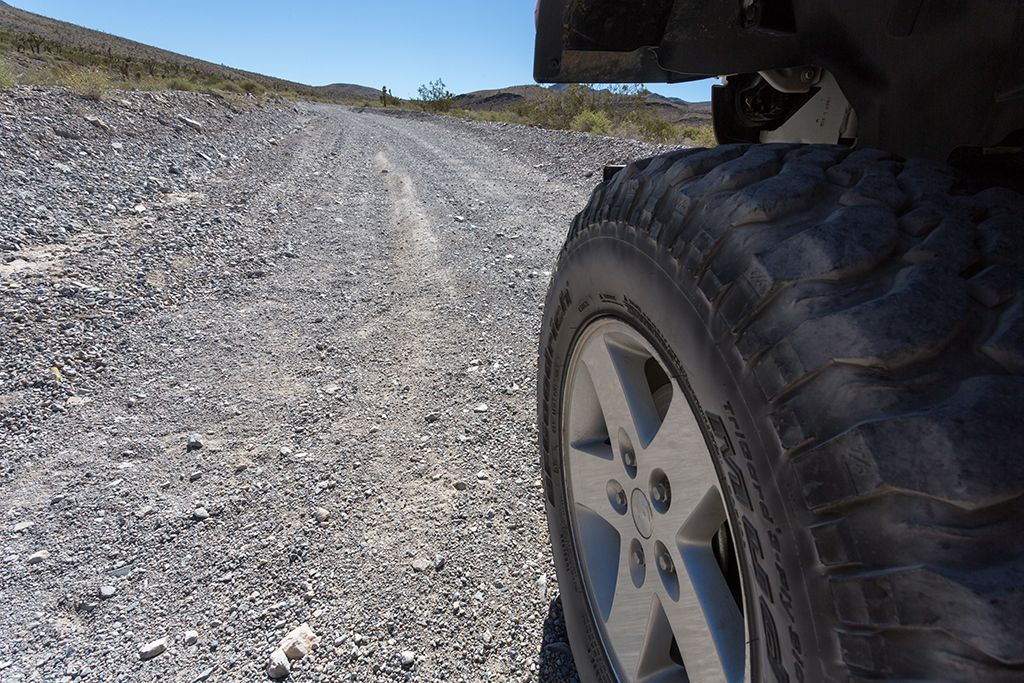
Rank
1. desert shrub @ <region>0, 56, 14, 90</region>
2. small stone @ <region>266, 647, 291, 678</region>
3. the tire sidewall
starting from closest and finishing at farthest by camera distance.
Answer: the tire sidewall, small stone @ <region>266, 647, 291, 678</region>, desert shrub @ <region>0, 56, 14, 90</region>

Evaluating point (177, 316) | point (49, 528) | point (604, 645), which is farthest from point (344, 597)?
point (177, 316)

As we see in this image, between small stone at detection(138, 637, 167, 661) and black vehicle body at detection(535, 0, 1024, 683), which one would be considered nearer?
black vehicle body at detection(535, 0, 1024, 683)

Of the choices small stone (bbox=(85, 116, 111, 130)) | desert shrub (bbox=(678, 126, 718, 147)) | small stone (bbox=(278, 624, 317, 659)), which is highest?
desert shrub (bbox=(678, 126, 718, 147))

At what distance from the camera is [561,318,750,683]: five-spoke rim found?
3.21 feet

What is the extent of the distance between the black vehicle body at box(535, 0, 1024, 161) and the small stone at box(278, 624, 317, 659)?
1.88 metres

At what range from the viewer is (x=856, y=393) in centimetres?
66

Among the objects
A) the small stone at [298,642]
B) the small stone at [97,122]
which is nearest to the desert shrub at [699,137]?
the small stone at [97,122]

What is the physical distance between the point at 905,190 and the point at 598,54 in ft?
3.59

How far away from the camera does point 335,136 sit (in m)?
14.4

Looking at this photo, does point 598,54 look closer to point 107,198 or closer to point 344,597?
point 344,597

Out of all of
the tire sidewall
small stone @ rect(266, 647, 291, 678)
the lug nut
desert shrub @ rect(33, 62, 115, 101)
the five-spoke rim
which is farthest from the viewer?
desert shrub @ rect(33, 62, 115, 101)

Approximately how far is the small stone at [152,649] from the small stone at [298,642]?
0.36 meters

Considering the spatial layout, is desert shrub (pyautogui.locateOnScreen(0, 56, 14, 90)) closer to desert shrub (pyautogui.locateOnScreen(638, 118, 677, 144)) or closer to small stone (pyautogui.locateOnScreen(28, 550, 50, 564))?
small stone (pyautogui.locateOnScreen(28, 550, 50, 564))

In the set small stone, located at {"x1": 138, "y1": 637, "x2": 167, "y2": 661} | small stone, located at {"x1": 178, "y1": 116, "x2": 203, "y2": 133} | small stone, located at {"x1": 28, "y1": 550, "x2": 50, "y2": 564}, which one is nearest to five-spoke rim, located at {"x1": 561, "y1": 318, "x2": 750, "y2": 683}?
small stone, located at {"x1": 138, "y1": 637, "x2": 167, "y2": 661}
